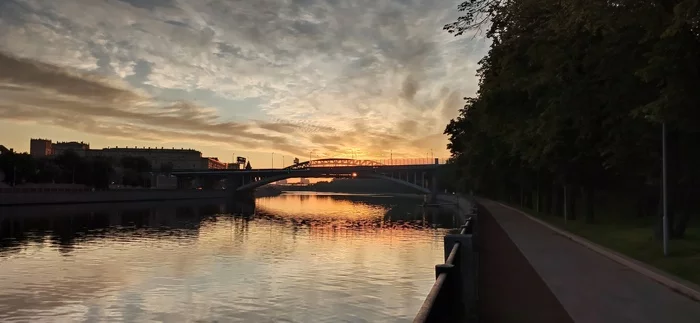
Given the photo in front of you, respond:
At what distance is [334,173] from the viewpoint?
477ft

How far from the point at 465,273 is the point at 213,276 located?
58.7 feet

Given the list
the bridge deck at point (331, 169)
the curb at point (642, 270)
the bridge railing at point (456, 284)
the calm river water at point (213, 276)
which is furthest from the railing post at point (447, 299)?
the bridge deck at point (331, 169)

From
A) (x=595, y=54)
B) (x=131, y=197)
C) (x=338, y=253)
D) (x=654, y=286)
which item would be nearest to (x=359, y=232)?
(x=338, y=253)

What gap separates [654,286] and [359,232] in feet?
122

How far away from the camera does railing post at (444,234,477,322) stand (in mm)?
9945

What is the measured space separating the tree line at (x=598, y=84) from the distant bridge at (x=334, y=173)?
97043 millimetres

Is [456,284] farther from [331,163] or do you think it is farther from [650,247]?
[331,163]

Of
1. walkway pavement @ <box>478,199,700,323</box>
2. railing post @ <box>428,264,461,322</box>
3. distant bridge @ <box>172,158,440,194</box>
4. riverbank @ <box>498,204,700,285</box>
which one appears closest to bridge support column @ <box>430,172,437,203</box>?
distant bridge @ <box>172,158,440,194</box>

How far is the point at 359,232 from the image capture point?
2009 inches

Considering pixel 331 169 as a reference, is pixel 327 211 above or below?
below

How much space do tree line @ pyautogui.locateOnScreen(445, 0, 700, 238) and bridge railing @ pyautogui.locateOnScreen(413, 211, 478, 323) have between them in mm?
5947

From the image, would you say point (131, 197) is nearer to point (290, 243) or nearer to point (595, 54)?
point (290, 243)

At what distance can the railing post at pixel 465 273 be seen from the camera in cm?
995

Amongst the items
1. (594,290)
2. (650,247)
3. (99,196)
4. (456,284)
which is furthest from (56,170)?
(456,284)
